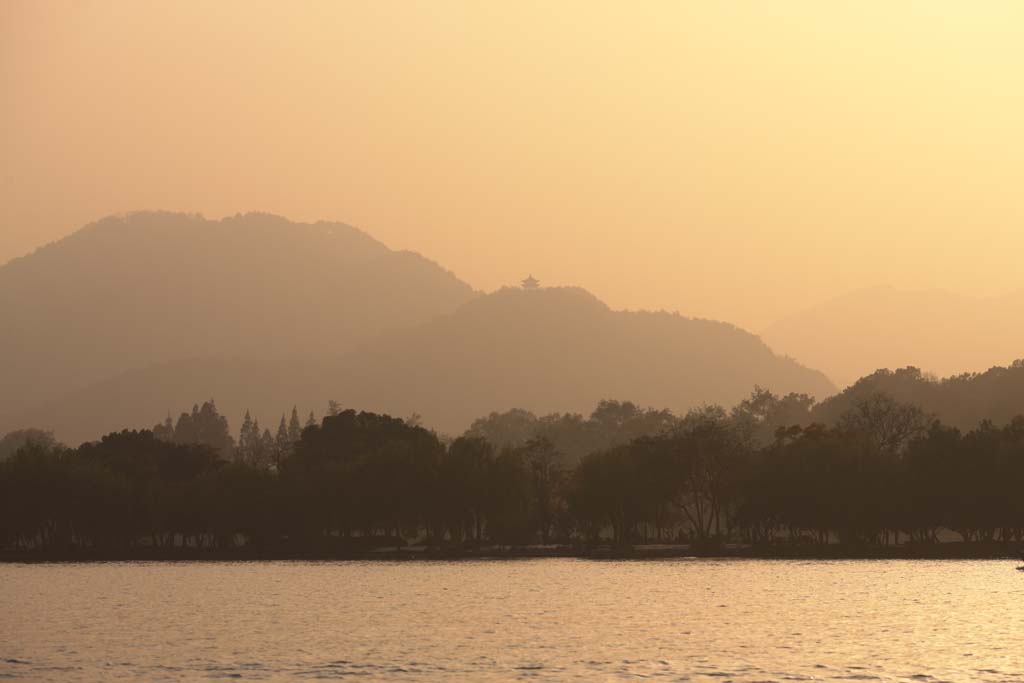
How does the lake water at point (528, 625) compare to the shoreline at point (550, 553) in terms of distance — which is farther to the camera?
the shoreline at point (550, 553)

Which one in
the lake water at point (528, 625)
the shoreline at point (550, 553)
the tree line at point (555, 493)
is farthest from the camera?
the shoreline at point (550, 553)

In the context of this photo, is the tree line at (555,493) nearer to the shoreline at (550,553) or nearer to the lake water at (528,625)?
the shoreline at (550,553)

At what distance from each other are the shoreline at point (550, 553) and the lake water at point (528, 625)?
23.2m

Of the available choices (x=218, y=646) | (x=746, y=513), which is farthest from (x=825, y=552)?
(x=218, y=646)

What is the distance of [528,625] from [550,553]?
90.8 metres

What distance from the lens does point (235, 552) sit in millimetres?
180125

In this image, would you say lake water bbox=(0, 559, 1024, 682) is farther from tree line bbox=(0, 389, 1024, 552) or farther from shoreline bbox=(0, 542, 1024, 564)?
shoreline bbox=(0, 542, 1024, 564)

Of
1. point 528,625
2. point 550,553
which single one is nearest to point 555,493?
point 550,553

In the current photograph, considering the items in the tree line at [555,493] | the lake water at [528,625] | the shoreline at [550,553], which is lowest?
the lake water at [528,625]

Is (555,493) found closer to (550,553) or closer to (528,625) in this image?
(550,553)

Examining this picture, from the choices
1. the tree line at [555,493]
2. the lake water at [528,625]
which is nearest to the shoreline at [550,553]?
the tree line at [555,493]

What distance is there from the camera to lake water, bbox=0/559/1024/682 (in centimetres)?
6191

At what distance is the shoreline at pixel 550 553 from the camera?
511 feet

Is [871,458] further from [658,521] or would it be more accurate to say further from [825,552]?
[658,521]
